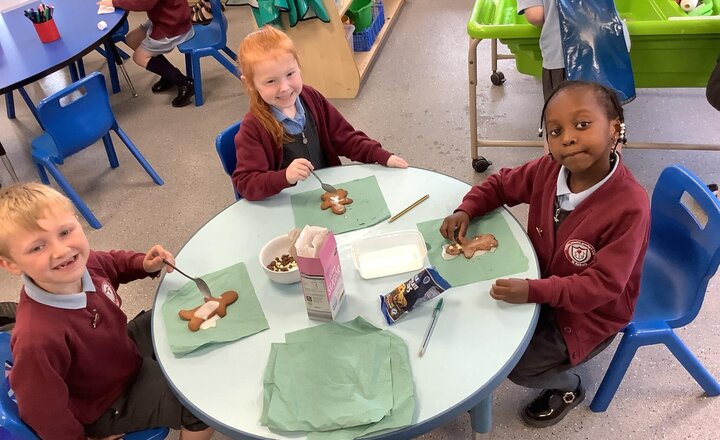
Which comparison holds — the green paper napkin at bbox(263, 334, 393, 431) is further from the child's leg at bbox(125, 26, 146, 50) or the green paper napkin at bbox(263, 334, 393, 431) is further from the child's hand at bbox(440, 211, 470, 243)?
the child's leg at bbox(125, 26, 146, 50)

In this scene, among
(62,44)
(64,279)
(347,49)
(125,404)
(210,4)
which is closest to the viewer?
(64,279)

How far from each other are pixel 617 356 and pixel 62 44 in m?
2.62

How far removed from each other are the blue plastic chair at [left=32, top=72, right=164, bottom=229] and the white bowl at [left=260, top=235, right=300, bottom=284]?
147 cm

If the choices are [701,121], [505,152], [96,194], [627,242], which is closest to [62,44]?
[96,194]

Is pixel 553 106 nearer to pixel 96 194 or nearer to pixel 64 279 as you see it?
pixel 64 279

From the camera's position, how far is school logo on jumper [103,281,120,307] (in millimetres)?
→ 1447

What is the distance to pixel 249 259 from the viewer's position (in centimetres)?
147

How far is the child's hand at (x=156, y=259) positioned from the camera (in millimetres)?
1481

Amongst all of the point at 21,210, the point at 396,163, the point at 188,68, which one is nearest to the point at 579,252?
the point at 396,163

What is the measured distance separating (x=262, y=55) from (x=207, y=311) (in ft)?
2.37

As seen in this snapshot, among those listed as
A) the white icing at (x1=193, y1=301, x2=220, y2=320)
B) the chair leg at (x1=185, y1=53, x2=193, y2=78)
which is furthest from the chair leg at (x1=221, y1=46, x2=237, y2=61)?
the white icing at (x1=193, y1=301, x2=220, y2=320)

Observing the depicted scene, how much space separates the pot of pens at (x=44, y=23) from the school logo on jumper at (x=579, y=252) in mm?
2527

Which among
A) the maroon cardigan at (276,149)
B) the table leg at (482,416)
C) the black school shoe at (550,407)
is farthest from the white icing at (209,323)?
the black school shoe at (550,407)

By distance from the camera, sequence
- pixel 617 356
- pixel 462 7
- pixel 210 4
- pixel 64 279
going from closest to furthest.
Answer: pixel 64 279 → pixel 617 356 → pixel 210 4 → pixel 462 7
